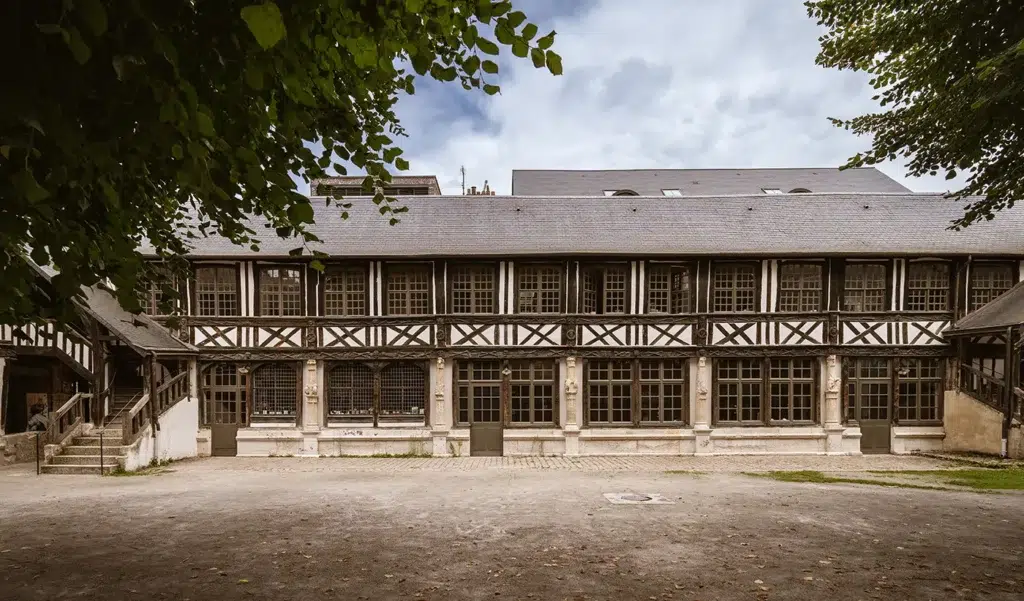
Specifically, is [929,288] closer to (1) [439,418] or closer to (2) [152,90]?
(1) [439,418]

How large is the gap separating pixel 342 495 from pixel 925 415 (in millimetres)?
15047

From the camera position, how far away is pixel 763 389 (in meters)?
15.3

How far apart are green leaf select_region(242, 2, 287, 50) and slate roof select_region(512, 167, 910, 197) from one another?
20.3 meters

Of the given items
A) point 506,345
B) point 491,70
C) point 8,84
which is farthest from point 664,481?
point 8,84

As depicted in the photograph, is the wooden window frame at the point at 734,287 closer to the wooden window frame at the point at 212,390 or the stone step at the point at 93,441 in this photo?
the wooden window frame at the point at 212,390

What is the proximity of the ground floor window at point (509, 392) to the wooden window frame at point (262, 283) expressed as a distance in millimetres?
4377

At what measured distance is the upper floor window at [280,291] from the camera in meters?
15.1

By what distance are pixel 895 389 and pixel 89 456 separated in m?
19.2

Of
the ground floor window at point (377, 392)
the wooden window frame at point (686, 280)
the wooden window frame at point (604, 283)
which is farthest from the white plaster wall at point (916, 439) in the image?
the ground floor window at point (377, 392)

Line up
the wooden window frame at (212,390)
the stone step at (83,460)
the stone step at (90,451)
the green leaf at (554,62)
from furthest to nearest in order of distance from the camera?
the wooden window frame at (212,390)
the stone step at (90,451)
the stone step at (83,460)
the green leaf at (554,62)

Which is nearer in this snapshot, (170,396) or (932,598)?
(932,598)

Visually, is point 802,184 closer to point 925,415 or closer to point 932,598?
point 925,415

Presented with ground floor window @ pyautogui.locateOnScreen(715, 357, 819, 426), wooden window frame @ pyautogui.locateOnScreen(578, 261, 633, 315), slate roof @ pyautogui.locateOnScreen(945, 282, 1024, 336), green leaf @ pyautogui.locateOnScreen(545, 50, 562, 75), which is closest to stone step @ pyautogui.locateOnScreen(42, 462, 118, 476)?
wooden window frame @ pyautogui.locateOnScreen(578, 261, 633, 315)

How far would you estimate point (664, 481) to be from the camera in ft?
36.2
